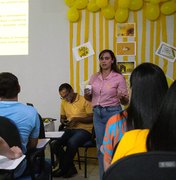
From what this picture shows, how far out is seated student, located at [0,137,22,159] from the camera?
5.15 feet

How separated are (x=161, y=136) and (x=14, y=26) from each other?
3.69 m

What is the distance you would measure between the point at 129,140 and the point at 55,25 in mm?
3415

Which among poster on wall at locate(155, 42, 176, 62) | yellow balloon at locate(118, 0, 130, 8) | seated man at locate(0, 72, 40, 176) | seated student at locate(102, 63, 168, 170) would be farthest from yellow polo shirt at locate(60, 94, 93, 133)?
seated student at locate(102, 63, 168, 170)

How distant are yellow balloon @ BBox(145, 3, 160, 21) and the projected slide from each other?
1758 millimetres

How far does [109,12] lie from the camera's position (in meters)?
3.91

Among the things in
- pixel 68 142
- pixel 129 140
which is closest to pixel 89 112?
pixel 68 142

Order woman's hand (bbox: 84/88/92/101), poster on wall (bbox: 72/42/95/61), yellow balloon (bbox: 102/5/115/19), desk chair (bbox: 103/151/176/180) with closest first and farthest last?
desk chair (bbox: 103/151/176/180)
woman's hand (bbox: 84/88/92/101)
yellow balloon (bbox: 102/5/115/19)
poster on wall (bbox: 72/42/95/61)

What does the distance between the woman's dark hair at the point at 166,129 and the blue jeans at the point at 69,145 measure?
2398 millimetres

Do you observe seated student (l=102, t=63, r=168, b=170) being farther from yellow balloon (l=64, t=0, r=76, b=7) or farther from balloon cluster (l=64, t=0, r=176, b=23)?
yellow balloon (l=64, t=0, r=76, b=7)

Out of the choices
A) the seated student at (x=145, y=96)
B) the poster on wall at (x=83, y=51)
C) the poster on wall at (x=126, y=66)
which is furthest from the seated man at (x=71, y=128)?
the seated student at (x=145, y=96)

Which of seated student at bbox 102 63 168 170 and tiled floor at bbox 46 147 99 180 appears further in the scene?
tiled floor at bbox 46 147 99 180

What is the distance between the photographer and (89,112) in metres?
3.54

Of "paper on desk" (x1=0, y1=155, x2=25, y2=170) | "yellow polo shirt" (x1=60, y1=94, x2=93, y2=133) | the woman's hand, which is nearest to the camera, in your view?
"paper on desk" (x1=0, y1=155, x2=25, y2=170)

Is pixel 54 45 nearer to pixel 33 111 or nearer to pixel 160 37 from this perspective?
pixel 160 37
